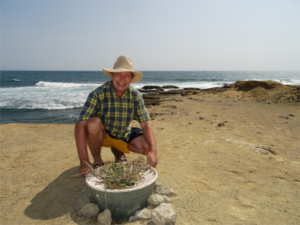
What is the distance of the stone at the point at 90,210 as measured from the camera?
1.84 m

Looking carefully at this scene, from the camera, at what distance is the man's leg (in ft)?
7.68

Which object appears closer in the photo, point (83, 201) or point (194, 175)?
point (83, 201)

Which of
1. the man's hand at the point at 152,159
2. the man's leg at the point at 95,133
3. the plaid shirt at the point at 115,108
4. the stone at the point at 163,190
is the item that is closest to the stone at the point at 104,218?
the stone at the point at 163,190

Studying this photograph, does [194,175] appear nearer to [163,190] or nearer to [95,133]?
[163,190]

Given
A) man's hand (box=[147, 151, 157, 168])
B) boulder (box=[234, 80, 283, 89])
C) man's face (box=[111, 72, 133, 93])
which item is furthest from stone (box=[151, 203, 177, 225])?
boulder (box=[234, 80, 283, 89])

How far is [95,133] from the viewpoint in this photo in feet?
7.81

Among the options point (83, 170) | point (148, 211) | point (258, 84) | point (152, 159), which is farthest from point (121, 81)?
point (258, 84)

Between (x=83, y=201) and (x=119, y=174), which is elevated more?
(x=119, y=174)

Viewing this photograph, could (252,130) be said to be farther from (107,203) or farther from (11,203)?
(11,203)

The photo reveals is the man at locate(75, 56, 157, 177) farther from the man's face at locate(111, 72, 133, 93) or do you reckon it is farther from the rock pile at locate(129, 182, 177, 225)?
the rock pile at locate(129, 182, 177, 225)

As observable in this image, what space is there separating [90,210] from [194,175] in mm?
1369

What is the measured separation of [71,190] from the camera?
2.34 metres

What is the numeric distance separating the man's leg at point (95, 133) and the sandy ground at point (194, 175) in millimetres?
441

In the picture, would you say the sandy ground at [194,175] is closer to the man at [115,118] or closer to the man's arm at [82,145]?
the man's arm at [82,145]
